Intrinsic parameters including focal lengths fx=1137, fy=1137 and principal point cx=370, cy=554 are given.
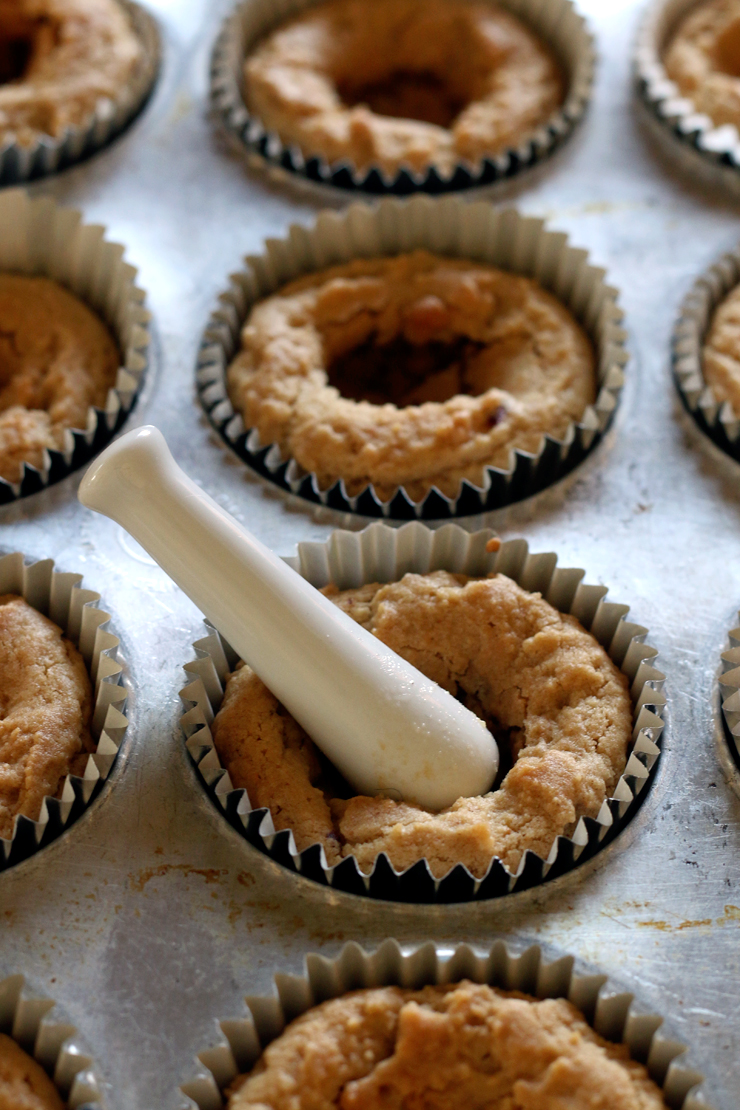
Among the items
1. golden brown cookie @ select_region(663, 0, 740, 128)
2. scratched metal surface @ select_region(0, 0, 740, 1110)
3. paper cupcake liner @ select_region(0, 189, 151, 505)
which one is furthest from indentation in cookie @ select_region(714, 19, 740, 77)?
paper cupcake liner @ select_region(0, 189, 151, 505)

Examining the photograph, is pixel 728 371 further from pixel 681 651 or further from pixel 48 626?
pixel 48 626

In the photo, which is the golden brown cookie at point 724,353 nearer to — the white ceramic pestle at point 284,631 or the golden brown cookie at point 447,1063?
the white ceramic pestle at point 284,631

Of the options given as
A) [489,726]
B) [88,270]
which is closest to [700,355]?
[489,726]

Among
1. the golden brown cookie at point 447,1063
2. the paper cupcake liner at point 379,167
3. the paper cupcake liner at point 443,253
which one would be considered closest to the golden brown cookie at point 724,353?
the paper cupcake liner at point 443,253

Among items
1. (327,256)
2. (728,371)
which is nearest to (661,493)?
(728,371)

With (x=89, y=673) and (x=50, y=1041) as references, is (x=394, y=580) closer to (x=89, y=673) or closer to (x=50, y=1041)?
(x=89, y=673)

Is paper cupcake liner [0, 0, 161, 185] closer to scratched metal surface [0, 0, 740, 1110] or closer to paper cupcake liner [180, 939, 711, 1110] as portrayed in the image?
scratched metal surface [0, 0, 740, 1110]
